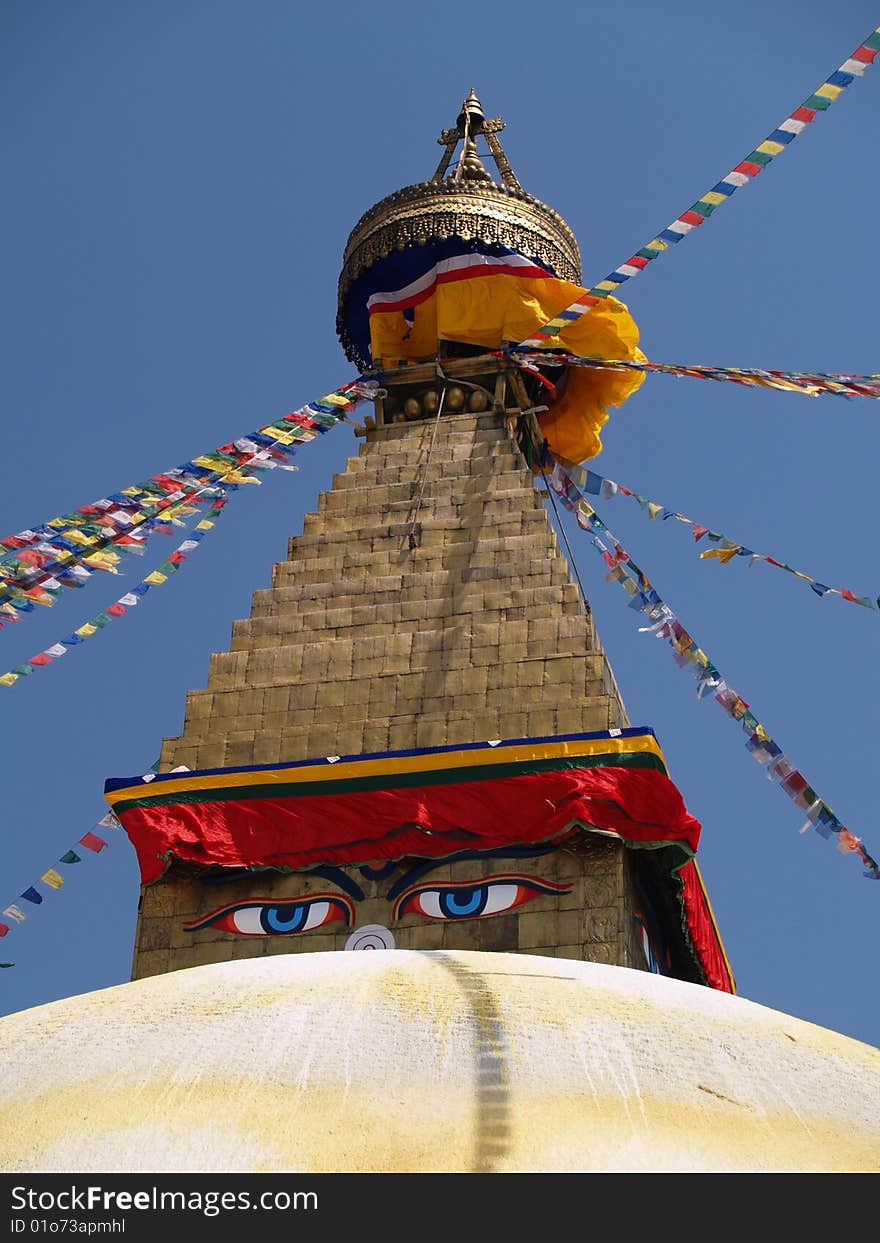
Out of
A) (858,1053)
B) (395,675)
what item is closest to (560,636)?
(395,675)

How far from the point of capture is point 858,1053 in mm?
5305

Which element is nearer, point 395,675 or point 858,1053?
point 858,1053

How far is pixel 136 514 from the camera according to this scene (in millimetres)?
13086

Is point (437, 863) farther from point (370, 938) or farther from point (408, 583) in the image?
point (408, 583)

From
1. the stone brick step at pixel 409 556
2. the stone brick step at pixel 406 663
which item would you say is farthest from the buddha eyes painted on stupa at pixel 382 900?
the stone brick step at pixel 409 556

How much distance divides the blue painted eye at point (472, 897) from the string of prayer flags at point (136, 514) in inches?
132

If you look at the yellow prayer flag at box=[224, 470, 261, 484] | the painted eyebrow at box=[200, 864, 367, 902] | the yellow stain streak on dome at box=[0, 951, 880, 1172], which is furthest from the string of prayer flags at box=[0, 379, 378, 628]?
the yellow stain streak on dome at box=[0, 951, 880, 1172]

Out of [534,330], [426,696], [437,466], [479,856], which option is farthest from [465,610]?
[534,330]

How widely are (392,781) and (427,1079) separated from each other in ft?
20.9

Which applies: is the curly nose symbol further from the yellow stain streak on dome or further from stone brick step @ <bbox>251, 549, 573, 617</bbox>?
the yellow stain streak on dome

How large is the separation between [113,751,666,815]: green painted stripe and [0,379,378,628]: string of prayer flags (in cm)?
166

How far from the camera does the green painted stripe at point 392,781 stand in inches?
430

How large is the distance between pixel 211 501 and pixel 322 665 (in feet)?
7.21
